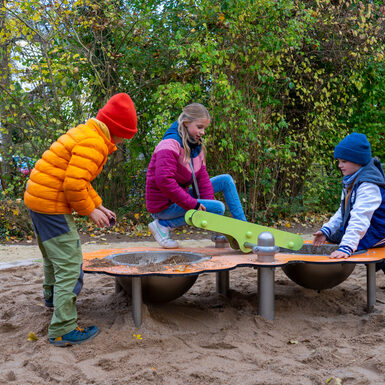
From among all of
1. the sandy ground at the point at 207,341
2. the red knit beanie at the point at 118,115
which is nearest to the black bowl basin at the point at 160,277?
the sandy ground at the point at 207,341

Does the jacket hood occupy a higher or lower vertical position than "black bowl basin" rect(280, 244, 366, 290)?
higher

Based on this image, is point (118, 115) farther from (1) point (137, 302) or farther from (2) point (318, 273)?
(2) point (318, 273)

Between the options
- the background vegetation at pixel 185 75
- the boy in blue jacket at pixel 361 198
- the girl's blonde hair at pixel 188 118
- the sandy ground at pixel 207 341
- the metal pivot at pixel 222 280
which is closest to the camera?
the sandy ground at pixel 207 341

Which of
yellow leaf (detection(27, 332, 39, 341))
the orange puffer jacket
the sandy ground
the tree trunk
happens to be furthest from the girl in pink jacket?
the tree trunk

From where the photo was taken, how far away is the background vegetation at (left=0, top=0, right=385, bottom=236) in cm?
661

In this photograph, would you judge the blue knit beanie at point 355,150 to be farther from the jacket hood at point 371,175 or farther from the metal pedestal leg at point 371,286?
the metal pedestal leg at point 371,286

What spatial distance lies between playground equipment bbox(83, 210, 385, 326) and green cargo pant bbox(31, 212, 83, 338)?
5.9 inches

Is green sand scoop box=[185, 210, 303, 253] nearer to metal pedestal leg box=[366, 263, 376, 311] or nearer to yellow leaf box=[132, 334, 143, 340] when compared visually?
metal pedestal leg box=[366, 263, 376, 311]

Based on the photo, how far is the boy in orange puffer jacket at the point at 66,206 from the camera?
2.50 meters

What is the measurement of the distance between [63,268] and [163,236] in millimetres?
1217

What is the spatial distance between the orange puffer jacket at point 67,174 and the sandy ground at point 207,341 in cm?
73

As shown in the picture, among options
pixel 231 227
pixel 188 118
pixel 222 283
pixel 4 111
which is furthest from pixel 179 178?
pixel 4 111

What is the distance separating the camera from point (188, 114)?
3.68m

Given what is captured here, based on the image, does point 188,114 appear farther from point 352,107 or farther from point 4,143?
point 352,107
